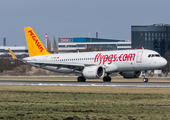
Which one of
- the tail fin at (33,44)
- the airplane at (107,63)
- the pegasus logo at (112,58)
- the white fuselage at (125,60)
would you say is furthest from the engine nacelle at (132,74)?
the tail fin at (33,44)

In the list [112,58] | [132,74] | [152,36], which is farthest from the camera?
[152,36]

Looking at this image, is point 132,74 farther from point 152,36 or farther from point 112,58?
point 152,36

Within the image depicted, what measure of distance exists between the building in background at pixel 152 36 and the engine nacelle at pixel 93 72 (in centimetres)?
12342

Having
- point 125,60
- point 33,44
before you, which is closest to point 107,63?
point 125,60

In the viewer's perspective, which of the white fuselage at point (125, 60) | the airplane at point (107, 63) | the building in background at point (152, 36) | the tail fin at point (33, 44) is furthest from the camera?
the building in background at point (152, 36)

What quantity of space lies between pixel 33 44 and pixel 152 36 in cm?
12137

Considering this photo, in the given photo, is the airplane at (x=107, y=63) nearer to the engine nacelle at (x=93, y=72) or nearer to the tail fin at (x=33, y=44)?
the engine nacelle at (x=93, y=72)

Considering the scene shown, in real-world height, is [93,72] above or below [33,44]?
below

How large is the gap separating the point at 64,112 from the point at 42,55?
38.5 m

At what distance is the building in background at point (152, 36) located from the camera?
16738 cm

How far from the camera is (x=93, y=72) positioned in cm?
4400

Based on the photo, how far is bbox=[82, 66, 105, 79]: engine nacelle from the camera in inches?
1732

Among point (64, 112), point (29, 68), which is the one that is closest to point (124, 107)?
point (64, 112)

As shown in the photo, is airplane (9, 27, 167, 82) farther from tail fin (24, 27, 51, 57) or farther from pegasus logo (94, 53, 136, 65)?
tail fin (24, 27, 51, 57)
